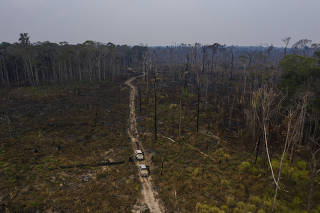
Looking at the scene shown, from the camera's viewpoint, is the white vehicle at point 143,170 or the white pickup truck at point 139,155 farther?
the white pickup truck at point 139,155

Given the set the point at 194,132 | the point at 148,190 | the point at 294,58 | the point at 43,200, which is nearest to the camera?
the point at 43,200

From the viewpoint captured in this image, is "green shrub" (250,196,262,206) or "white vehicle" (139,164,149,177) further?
"white vehicle" (139,164,149,177)

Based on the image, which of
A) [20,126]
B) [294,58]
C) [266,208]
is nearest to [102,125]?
[20,126]

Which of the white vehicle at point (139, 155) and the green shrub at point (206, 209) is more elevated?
the white vehicle at point (139, 155)

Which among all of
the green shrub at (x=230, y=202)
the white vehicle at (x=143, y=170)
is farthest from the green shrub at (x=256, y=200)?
the white vehicle at (x=143, y=170)

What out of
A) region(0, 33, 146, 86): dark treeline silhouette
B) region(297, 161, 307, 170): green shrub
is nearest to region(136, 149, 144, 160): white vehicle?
region(297, 161, 307, 170): green shrub

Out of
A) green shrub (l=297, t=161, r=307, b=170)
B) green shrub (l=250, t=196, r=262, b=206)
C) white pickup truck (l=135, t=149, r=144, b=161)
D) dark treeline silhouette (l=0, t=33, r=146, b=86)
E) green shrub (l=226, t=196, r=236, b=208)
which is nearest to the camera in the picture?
green shrub (l=226, t=196, r=236, b=208)

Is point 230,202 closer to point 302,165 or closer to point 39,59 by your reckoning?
point 302,165

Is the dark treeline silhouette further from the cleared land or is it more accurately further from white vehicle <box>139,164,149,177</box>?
white vehicle <box>139,164,149,177</box>

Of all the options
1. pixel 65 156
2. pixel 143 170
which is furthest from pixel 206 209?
pixel 65 156

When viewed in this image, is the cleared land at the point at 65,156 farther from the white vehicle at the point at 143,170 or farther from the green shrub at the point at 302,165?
the green shrub at the point at 302,165

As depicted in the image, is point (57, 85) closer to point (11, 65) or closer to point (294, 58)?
point (11, 65)
